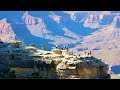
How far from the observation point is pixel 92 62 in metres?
13.3

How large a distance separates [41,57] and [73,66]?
4.62 ft
